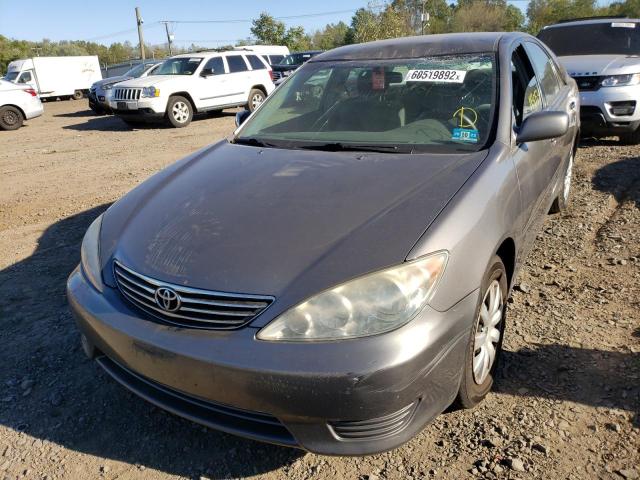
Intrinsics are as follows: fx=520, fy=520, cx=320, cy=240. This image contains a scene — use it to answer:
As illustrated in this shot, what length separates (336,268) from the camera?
1924 millimetres

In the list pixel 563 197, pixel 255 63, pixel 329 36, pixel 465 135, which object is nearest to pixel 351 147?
pixel 465 135

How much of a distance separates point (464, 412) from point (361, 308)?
3.16 ft

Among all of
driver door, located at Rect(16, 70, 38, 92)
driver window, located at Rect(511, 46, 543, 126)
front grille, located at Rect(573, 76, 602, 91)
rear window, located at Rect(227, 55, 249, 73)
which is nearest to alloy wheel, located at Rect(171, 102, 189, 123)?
rear window, located at Rect(227, 55, 249, 73)

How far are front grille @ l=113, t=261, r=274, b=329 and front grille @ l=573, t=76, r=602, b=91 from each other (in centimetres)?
673

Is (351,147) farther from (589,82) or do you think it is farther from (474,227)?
(589,82)

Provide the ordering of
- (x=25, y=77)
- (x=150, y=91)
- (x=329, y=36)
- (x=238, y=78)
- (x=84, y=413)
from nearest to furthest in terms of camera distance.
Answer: (x=84, y=413) < (x=150, y=91) < (x=238, y=78) < (x=25, y=77) < (x=329, y=36)

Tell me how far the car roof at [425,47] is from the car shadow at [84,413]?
8.25 ft

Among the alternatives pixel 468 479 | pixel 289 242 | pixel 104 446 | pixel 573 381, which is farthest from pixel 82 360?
pixel 573 381

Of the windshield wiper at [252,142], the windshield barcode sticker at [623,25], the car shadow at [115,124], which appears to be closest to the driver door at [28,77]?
the car shadow at [115,124]

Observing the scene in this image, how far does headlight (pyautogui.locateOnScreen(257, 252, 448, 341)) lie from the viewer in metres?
1.82

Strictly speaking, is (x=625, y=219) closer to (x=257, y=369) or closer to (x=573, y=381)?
(x=573, y=381)

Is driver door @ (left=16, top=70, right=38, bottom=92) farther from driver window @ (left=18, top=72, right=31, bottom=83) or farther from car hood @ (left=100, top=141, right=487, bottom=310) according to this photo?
car hood @ (left=100, top=141, right=487, bottom=310)

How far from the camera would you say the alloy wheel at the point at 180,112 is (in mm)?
13195

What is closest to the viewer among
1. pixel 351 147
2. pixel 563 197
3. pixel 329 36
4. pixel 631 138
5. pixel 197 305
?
pixel 197 305
